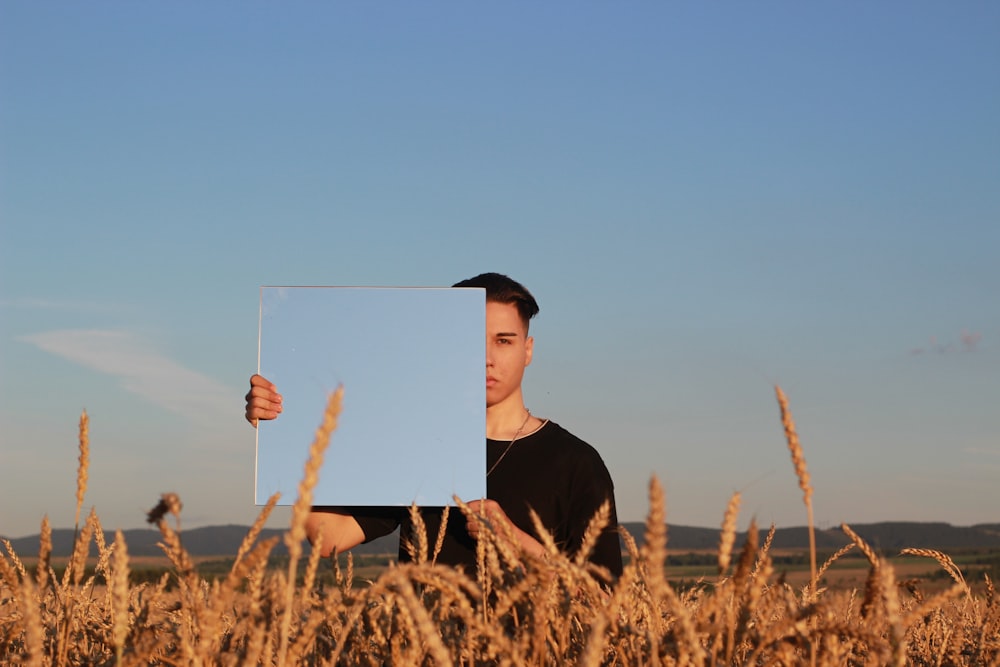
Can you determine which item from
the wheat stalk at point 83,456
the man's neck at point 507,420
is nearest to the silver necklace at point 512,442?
the man's neck at point 507,420

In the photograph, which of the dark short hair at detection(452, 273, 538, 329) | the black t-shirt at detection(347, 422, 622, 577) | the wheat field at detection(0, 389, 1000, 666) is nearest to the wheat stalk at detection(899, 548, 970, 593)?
the wheat field at detection(0, 389, 1000, 666)

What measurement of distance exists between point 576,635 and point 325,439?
5.40ft

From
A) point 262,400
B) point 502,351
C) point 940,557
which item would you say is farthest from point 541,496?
point 940,557

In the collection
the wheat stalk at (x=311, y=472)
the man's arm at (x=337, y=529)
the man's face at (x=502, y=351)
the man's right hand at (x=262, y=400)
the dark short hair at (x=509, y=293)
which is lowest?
the man's arm at (x=337, y=529)

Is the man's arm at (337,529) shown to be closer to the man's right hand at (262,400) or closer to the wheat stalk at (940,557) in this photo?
the man's right hand at (262,400)

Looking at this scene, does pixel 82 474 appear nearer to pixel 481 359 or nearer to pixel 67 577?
pixel 67 577

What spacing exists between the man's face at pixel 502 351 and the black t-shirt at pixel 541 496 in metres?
0.39

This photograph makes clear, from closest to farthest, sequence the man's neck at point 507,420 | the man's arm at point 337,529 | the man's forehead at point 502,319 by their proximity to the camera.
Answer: the man's arm at point 337,529, the man's forehead at point 502,319, the man's neck at point 507,420

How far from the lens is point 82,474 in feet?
7.06

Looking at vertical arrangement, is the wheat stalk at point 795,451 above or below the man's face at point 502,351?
below

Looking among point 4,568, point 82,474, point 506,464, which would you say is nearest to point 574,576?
point 82,474

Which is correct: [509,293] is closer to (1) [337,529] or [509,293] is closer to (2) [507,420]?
(2) [507,420]

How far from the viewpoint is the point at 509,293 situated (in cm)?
557

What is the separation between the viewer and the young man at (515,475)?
5.28 meters
